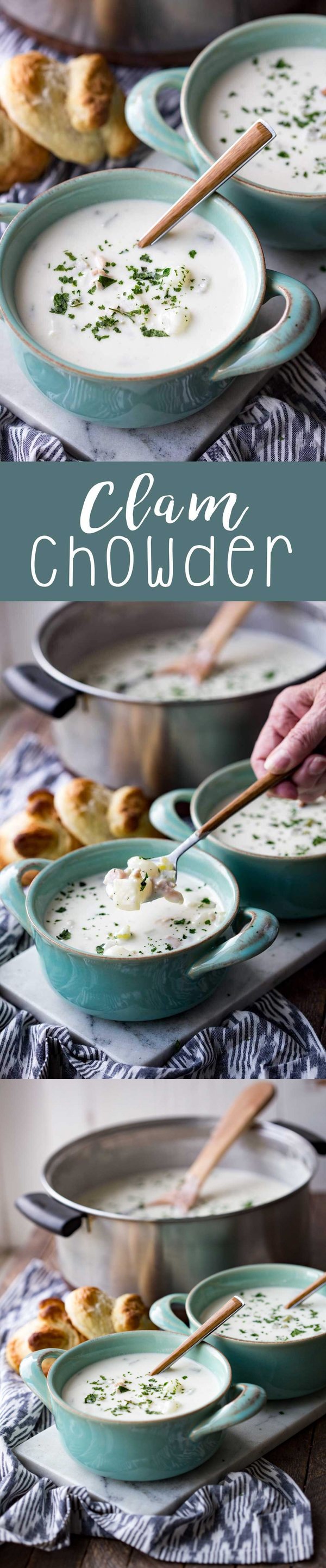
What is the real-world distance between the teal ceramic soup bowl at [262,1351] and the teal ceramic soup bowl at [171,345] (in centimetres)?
90

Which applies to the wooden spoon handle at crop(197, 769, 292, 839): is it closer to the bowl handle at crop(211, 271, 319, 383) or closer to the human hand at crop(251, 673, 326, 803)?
the human hand at crop(251, 673, 326, 803)

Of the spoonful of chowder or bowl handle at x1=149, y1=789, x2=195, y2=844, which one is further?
bowl handle at x1=149, y1=789, x2=195, y2=844

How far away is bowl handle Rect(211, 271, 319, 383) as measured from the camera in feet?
3.13

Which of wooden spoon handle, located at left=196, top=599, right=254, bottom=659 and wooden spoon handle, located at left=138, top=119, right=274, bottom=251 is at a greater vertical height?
wooden spoon handle, located at left=138, top=119, right=274, bottom=251

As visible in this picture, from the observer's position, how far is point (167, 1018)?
1204 mm

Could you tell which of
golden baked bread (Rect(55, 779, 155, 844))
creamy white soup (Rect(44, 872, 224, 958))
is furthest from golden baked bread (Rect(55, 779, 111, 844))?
creamy white soup (Rect(44, 872, 224, 958))

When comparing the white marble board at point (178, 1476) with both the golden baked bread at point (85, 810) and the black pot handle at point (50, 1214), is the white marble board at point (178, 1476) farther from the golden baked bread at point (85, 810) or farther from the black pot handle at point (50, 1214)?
the golden baked bread at point (85, 810)

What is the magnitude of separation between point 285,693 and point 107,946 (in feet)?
0.97

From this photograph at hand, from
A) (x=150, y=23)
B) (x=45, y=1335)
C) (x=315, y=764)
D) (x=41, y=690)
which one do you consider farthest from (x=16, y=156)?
(x=45, y=1335)

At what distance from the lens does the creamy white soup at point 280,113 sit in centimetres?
105

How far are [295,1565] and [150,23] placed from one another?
137 centimetres

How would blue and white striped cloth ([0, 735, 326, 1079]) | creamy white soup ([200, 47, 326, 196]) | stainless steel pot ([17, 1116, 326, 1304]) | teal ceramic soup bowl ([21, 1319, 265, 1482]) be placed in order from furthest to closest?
stainless steel pot ([17, 1116, 326, 1304])
teal ceramic soup bowl ([21, 1319, 265, 1482])
blue and white striped cloth ([0, 735, 326, 1079])
creamy white soup ([200, 47, 326, 196])

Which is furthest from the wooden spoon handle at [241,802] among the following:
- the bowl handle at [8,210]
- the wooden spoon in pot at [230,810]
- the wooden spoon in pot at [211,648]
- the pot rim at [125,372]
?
the bowl handle at [8,210]

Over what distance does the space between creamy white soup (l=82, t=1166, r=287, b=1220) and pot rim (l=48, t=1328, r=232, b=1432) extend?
170mm
